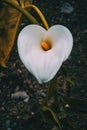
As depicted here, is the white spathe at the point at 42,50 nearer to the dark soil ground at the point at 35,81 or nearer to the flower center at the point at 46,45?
the flower center at the point at 46,45

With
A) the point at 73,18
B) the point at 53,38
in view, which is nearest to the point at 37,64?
the point at 53,38

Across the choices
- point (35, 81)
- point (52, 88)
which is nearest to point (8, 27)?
point (52, 88)

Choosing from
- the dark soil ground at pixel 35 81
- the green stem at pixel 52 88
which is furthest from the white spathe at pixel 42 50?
the dark soil ground at pixel 35 81

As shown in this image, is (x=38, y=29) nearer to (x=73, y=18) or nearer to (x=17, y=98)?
(x=17, y=98)

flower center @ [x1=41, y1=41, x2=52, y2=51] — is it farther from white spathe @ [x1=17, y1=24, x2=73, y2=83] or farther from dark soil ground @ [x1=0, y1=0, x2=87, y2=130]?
dark soil ground @ [x1=0, y1=0, x2=87, y2=130]

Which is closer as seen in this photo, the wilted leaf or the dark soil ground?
the wilted leaf

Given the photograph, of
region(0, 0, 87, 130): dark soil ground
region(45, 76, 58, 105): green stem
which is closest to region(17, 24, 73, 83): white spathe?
region(45, 76, 58, 105): green stem
